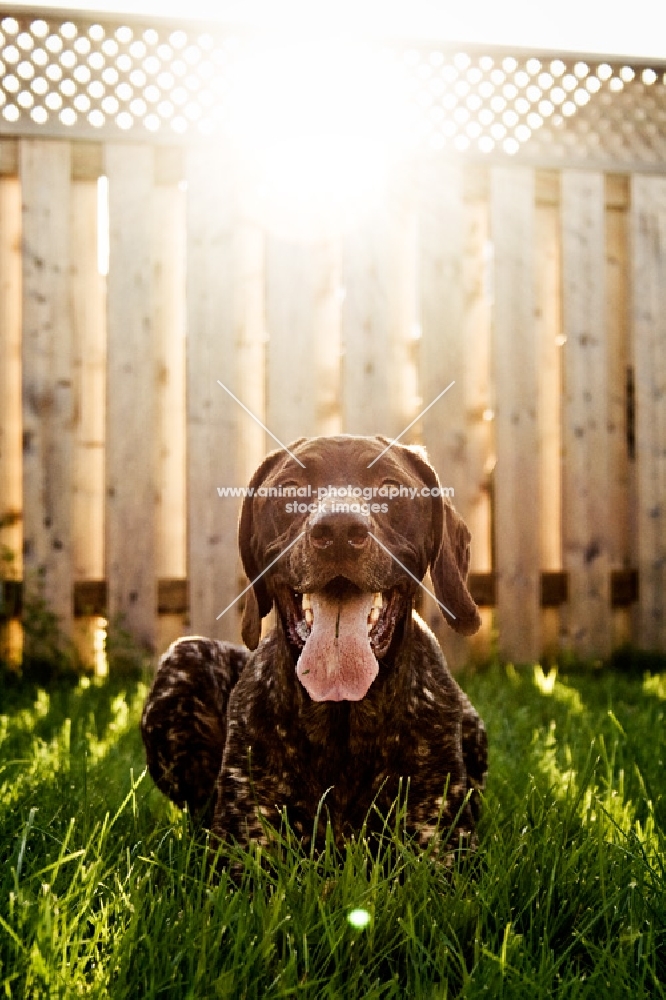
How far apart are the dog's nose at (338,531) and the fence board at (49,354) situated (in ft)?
10.8

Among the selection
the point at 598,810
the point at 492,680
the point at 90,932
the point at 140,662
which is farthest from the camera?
the point at 140,662

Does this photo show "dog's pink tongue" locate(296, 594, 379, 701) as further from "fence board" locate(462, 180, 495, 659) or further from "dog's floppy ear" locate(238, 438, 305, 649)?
"fence board" locate(462, 180, 495, 659)

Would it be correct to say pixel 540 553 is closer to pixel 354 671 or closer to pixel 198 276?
pixel 198 276

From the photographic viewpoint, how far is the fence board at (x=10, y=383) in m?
4.88

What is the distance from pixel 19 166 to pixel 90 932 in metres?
4.44

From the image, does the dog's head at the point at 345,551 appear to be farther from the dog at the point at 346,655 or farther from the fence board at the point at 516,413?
the fence board at the point at 516,413

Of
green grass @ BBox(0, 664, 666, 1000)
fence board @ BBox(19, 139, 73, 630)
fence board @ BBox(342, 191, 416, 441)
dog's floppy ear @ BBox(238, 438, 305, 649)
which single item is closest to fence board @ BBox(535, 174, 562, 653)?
fence board @ BBox(342, 191, 416, 441)

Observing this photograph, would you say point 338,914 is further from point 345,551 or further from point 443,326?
point 443,326

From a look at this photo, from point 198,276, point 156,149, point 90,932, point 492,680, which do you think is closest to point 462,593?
point 90,932

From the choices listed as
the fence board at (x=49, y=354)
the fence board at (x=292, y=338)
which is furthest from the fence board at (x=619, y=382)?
the fence board at (x=49, y=354)

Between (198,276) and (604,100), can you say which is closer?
(198,276)

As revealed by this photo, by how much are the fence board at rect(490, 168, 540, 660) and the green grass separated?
8.93ft

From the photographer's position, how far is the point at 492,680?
4453 millimetres

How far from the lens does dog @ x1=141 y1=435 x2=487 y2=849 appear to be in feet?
6.26
